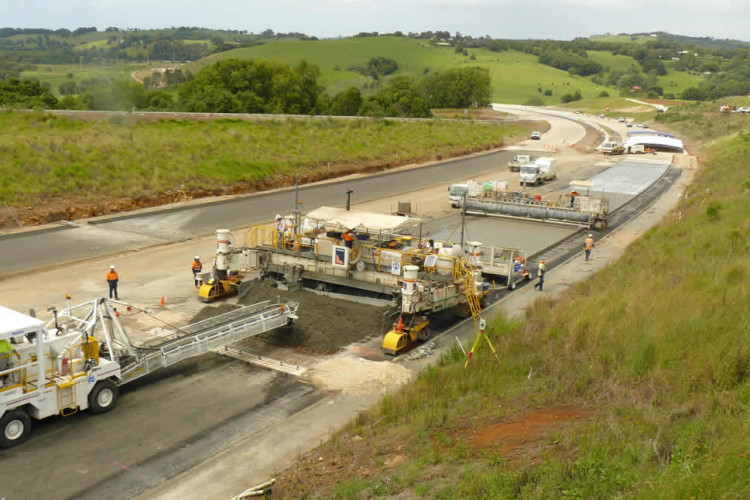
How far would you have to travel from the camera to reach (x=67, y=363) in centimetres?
1408

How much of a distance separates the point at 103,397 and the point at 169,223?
22301mm

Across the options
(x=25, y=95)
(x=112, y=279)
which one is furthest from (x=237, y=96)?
(x=112, y=279)

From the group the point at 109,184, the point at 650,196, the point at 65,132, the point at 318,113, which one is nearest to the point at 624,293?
the point at 109,184

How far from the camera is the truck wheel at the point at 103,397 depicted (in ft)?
47.3

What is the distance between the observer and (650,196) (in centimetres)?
4962

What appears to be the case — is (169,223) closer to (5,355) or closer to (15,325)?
(15,325)

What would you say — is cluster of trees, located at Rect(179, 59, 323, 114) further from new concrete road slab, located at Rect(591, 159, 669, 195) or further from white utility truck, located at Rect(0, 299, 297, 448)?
white utility truck, located at Rect(0, 299, 297, 448)

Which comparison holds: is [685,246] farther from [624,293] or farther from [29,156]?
[29,156]

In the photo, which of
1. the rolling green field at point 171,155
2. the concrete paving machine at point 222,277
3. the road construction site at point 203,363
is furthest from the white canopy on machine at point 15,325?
the rolling green field at point 171,155

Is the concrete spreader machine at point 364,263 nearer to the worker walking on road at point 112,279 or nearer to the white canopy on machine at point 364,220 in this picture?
the white canopy on machine at point 364,220

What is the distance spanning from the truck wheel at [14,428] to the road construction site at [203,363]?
0.67 ft

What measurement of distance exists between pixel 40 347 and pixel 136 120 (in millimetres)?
47461

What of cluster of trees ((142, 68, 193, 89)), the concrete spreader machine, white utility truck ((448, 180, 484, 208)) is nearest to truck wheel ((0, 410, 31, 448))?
the concrete spreader machine

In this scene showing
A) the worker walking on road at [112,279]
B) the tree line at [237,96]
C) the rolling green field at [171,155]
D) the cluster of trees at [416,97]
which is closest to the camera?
the worker walking on road at [112,279]
